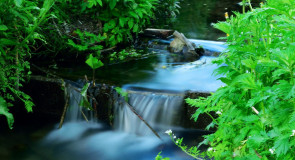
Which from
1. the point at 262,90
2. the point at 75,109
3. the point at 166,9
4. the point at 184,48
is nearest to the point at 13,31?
the point at 75,109

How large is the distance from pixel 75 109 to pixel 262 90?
3424mm

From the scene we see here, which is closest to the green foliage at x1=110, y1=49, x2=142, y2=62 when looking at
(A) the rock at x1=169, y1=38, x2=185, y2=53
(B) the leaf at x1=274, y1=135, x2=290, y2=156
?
(A) the rock at x1=169, y1=38, x2=185, y2=53

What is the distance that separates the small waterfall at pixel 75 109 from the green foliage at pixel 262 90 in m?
2.74

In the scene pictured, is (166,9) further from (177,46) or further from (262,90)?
(262,90)

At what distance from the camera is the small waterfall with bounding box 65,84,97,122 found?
4.64 m

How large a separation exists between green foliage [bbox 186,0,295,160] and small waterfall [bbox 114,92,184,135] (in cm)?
225

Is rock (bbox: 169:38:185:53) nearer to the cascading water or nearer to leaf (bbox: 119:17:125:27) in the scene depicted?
leaf (bbox: 119:17:125:27)

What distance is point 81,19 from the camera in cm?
624

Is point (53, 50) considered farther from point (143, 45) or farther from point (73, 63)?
point (143, 45)

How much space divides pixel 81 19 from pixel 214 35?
3330mm

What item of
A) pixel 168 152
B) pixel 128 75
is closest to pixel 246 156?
pixel 168 152

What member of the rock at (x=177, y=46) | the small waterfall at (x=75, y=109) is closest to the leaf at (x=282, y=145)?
the small waterfall at (x=75, y=109)

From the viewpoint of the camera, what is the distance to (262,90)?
1640 mm

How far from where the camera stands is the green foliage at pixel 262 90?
1556mm
